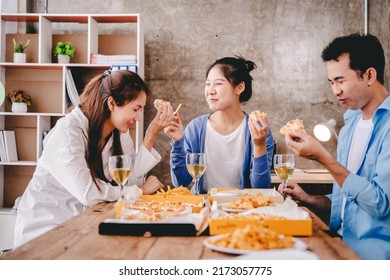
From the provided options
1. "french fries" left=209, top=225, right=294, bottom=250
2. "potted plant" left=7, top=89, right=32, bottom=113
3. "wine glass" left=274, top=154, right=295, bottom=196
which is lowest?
"french fries" left=209, top=225, right=294, bottom=250

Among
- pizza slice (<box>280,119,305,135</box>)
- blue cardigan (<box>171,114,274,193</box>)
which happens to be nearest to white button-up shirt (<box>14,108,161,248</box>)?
blue cardigan (<box>171,114,274,193</box>)

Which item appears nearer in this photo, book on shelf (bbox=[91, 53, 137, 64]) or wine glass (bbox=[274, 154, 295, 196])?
wine glass (bbox=[274, 154, 295, 196])

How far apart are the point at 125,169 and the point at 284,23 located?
121 inches

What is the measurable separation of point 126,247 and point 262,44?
3384mm

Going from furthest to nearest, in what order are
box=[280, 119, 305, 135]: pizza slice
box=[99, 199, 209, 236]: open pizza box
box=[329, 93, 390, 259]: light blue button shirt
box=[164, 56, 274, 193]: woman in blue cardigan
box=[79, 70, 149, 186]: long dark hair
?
box=[164, 56, 274, 193]: woman in blue cardigan, box=[79, 70, 149, 186]: long dark hair, box=[280, 119, 305, 135]: pizza slice, box=[329, 93, 390, 259]: light blue button shirt, box=[99, 199, 209, 236]: open pizza box

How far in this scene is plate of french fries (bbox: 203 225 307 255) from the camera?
1.00 m

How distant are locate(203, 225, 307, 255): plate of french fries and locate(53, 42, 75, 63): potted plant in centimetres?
320

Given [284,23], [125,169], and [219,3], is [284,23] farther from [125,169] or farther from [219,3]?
[125,169]

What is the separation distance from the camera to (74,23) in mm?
4168

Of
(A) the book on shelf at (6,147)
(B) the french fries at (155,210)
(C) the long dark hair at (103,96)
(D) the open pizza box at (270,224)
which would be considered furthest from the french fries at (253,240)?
(A) the book on shelf at (6,147)

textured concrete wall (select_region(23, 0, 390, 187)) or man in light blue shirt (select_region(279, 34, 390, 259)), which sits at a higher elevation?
textured concrete wall (select_region(23, 0, 390, 187))

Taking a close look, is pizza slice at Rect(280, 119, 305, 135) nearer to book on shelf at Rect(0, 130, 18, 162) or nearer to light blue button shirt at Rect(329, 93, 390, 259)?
light blue button shirt at Rect(329, 93, 390, 259)

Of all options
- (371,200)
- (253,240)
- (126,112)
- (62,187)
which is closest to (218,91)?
(126,112)
